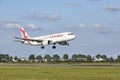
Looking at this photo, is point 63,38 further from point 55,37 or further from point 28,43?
point 28,43

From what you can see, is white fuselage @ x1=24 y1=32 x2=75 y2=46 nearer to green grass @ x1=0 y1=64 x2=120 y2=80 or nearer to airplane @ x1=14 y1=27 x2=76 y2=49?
airplane @ x1=14 y1=27 x2=76 y2=49

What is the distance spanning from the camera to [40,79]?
47531 mm

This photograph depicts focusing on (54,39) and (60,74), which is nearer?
(60,74)

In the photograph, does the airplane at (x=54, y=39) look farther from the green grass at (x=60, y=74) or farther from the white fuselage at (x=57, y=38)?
the green grass at (x=60, y=74)

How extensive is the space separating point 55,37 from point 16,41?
46.8 ft

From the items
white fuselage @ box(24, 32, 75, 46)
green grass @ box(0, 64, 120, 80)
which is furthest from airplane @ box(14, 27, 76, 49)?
green grass @ box(0, 64, 120, 80)

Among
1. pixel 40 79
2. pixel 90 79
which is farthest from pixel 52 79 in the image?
pixel 90 79

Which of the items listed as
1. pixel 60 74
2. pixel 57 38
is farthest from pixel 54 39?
pixel 60 74

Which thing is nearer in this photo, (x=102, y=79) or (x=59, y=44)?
(x=102, y=79)

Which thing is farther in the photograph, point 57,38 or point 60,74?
point 57,38

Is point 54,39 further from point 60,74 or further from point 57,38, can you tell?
point 60,74

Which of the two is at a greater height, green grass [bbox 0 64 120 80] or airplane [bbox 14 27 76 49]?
airplane [bbox 14 27 76 49]

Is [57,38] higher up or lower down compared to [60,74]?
higher up

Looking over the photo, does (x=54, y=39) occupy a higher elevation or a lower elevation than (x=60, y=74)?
higher
